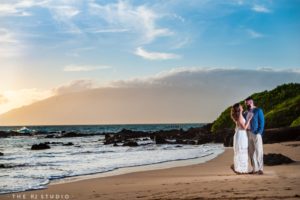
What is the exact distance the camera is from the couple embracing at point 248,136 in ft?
44.4

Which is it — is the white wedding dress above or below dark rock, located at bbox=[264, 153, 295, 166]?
above

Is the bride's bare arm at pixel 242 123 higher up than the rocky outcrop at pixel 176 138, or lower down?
higher up

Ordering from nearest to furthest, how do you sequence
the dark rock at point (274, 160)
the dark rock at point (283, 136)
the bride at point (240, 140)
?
1. the bride at point (240, 140)
2. the dark rock at point (274, 160)
3. the dark rock at point (283, 136)

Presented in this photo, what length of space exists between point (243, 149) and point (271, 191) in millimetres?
3637

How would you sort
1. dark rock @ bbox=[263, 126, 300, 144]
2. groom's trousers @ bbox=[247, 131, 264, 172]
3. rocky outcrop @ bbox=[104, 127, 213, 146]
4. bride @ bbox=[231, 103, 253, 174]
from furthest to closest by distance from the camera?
1. rocky outcrop @ bbox=[104, 127, 213, 146]
2. dark rock @ bbox=[263, 126, 300, 144]
3. bride @ bbox=[231, 103, 253, 174]
4. groom's trousers @ bbox=[247, 131, 264, 172]

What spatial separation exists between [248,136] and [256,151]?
0.54 metres

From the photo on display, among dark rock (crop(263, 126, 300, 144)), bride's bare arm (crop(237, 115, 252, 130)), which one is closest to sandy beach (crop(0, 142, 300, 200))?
bride's bare arm (crop(237, 115, 252, 130))

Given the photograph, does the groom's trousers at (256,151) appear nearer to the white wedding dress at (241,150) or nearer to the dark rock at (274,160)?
the white wedding dress at (241,150)

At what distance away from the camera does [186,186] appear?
11688mm

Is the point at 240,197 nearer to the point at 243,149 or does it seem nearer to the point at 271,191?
the point at 271,191

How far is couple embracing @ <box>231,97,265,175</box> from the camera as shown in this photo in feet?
44.4

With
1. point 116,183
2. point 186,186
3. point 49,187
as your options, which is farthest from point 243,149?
point 49,187

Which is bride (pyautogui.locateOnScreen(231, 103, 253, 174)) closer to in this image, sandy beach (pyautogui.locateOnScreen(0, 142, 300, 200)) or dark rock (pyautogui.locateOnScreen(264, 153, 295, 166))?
sandy beach (pyautogui.locateOnScreen(0, 142, 300, 200))

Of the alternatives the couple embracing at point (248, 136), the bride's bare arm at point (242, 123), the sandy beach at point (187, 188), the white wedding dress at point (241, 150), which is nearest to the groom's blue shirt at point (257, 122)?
the couple embracing at point (248, 136)
